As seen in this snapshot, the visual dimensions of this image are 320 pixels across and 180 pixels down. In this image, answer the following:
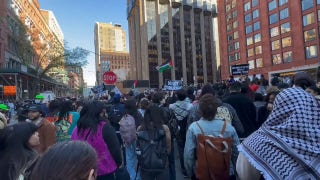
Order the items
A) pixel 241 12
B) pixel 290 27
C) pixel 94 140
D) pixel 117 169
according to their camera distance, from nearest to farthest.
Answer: pixel 94 140
pixel 117 169
pixel 290 27
pixel 241 12

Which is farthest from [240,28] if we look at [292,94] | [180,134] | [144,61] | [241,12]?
[292,94]

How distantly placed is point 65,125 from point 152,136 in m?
1.80

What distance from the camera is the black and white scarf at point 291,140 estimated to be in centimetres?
181

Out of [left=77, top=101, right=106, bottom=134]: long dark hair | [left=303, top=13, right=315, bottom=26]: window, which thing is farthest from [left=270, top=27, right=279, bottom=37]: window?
[left=77, top=101, right=106, bottom=134]: long dark hair

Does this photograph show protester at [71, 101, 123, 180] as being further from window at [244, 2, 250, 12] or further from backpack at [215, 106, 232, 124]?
window at [244, 2, 250, 12]

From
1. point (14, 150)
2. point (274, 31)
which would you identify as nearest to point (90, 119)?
point (14, 150)

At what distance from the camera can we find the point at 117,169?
15.9 ft

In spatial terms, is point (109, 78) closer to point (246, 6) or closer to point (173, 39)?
point (246, 6)

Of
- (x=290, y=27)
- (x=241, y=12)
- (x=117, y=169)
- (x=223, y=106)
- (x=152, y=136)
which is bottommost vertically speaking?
(x=117, y=169)

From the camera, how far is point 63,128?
5.74 m

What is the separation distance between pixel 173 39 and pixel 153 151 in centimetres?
8822

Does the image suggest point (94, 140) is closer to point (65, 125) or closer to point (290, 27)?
point (65, 125)

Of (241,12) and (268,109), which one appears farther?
(241,12)

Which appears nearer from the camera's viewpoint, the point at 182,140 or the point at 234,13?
the point at 182,140
